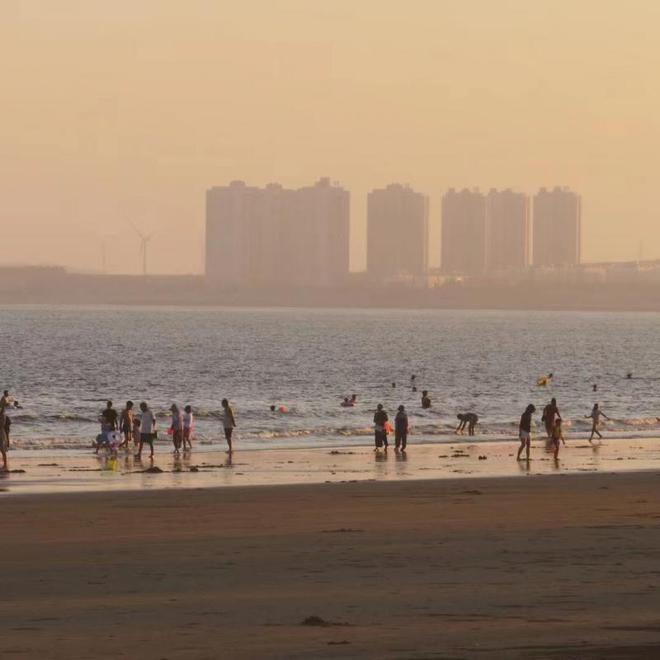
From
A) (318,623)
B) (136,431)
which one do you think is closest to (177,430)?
(136,431)

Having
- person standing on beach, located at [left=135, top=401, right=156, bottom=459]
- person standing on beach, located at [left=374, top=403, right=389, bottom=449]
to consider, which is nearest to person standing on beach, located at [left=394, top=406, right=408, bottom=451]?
person standing on beach, located at [left=374, top=403, right=389, bottom=449]

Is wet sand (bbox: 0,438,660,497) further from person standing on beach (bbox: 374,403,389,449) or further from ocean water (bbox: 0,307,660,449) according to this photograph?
ocean water (bbox: 0,307,660,449)

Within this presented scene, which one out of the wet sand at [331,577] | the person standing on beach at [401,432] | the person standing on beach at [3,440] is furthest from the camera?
the person standing on beach at [401,432]

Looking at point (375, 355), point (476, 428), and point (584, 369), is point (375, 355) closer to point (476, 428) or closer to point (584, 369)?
point (584, 369)

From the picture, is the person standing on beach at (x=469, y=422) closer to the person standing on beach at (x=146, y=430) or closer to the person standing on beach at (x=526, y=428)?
the person standing on beach at (x=526, y=428)

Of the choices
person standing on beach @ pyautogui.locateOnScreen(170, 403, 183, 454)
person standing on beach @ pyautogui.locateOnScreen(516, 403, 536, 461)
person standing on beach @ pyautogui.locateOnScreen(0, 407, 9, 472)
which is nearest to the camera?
person standing on beach @ pyautogui.locateOnScreen(0, 407, 9, 472)

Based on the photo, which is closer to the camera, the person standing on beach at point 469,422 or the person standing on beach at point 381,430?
the person standing on beach at point 381,430

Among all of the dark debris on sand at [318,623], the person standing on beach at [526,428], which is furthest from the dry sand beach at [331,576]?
the person standing on beach at [526,428]

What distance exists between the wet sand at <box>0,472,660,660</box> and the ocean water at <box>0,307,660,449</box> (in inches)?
831

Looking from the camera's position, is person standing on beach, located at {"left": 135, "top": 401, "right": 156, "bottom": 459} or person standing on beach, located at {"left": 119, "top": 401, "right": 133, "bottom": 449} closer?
person standing on beach, located at {"left": 135, "top": 401, "right": 156, "bottom": 459}

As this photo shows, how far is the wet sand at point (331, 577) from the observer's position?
13.2 meters

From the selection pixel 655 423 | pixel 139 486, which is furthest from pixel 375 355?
pixel 139 486

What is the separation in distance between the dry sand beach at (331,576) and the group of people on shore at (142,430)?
10.9 meters

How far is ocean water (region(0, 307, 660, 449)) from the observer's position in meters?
56.1
